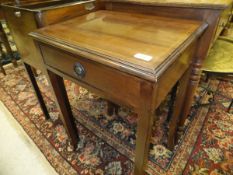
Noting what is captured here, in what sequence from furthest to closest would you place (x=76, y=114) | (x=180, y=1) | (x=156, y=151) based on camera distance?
(x=76, y=114) < (x=156, y=151) < (x=180, y=1)

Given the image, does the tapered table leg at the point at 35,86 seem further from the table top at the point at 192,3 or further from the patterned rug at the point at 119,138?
the table top at the point at 192,3

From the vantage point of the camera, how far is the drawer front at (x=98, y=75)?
19.3 inches

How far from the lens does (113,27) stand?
0.70 metres

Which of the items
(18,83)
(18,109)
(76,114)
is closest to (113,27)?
(76,114)

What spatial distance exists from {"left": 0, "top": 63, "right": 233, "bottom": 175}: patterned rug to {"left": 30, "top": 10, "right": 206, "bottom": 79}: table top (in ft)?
2.58

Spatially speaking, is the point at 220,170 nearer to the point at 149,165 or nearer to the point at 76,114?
the point at 149,165

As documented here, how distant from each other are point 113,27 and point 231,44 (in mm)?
1054

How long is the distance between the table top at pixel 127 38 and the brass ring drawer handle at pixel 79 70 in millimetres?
60

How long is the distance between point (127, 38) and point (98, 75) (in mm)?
165

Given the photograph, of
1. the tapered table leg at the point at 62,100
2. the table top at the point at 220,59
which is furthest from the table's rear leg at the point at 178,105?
the tapered table leg at the point at 62,100

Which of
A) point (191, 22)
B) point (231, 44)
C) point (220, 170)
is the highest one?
point (191, 22)

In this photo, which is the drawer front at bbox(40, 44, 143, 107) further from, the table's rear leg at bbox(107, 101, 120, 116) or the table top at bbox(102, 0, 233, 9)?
the table's rear leg at bbox(107, 101, 120, 116)

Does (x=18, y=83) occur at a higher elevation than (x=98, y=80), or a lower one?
lower

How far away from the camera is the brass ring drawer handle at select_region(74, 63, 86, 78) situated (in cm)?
59
